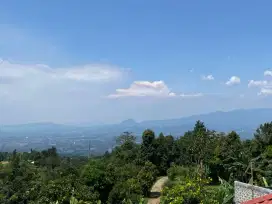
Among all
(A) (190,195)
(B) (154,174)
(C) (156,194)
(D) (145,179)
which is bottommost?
(C) (156,194)

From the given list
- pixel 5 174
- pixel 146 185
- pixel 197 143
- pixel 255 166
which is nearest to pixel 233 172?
pixel 255 166

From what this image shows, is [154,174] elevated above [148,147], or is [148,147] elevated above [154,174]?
[148,147]

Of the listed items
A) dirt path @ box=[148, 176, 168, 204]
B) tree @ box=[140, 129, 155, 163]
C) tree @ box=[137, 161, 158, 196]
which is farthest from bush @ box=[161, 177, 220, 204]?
tree @ box=[140, 129, 155, 163]

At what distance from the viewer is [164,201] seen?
15.1m

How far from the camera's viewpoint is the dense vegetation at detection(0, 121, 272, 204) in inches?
626

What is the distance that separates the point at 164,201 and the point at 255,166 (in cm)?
1039

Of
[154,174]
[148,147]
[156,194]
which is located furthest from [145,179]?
[148,147]

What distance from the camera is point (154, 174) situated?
28047mm

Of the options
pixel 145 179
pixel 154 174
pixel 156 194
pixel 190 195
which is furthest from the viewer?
pixel 154 174

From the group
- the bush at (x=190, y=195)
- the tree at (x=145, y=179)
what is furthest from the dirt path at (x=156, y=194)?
the bush at (x=190, y=195)

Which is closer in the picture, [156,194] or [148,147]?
[156,194]

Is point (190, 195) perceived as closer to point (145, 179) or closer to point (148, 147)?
point (145, 179)

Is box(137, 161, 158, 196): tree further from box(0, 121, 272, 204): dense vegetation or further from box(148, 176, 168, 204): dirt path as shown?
box(148, 176, 168, 204): dirt path

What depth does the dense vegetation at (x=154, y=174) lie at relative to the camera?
15891mm
